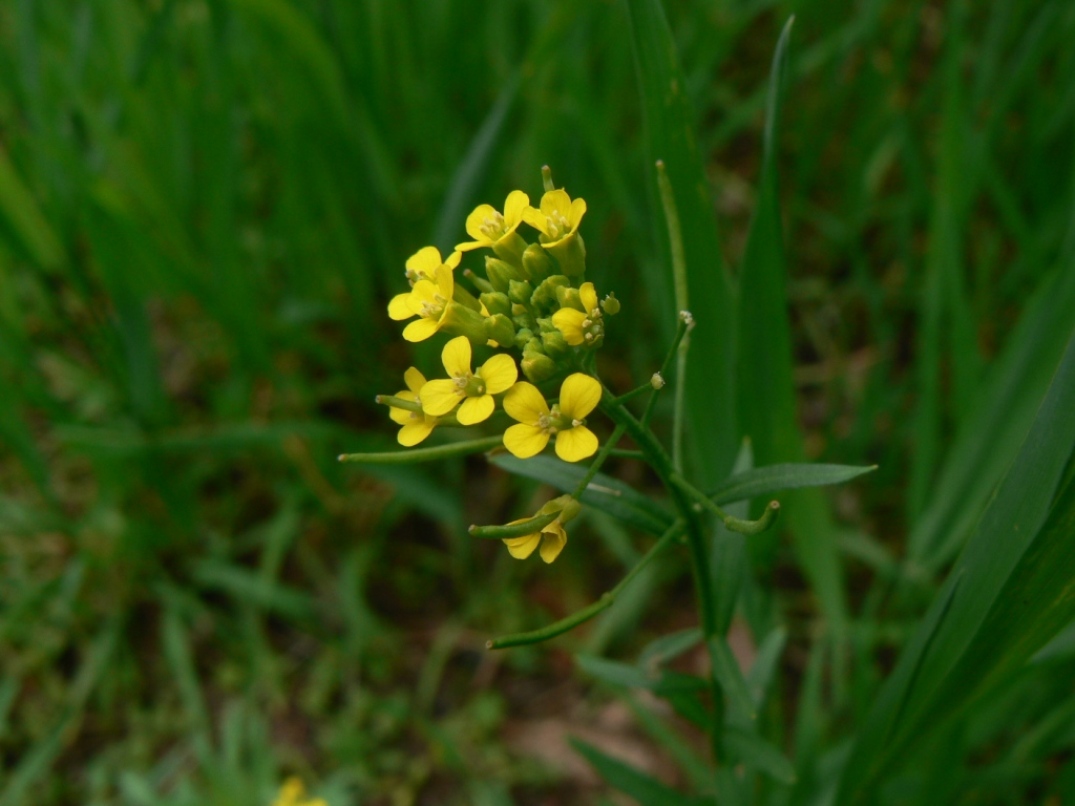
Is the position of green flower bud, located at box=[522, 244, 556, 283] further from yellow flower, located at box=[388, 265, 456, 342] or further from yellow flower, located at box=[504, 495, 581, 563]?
yellow flower, located at box=[504, 495, 581, 563]

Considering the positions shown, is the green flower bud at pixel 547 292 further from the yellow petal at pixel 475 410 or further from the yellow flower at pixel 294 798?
the yellow flower at pixel 294 798

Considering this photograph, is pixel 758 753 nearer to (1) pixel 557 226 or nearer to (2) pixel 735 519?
(2) pixel 735 519

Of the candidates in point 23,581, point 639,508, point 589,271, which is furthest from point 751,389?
point 23,581

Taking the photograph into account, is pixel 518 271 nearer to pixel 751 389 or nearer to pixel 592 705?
pixel 751 389

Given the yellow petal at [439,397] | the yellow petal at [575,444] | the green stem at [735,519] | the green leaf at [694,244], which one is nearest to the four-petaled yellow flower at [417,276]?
the yellow petal at [439,397]

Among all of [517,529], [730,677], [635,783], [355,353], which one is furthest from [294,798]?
[517,529]

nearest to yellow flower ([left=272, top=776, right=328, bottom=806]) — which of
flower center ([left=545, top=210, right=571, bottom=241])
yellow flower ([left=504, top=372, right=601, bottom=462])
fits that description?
yellow flower ([left=504, top=372, right=601, bottom=462])
